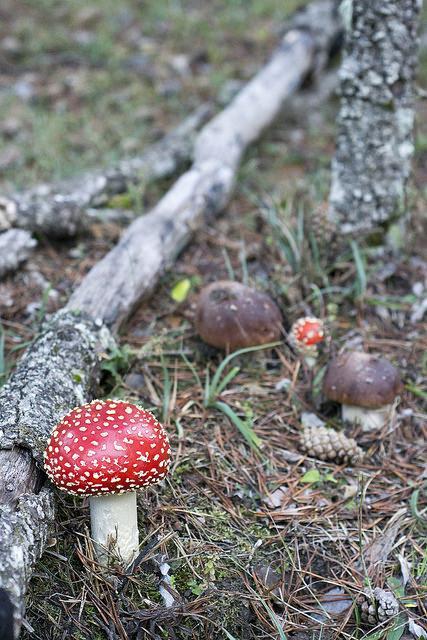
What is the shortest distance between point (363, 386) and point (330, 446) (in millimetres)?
347

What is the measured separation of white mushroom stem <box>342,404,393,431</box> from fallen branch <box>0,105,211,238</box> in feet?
7.50

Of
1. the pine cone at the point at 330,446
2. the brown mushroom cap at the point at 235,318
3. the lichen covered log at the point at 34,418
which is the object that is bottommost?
the pine cone at the point at 330,446

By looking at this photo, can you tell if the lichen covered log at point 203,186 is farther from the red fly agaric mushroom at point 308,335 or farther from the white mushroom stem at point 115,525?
the white mushroom stem at point 115,525

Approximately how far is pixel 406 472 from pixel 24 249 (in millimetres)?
2696

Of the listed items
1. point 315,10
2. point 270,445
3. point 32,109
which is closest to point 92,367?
point 270,445

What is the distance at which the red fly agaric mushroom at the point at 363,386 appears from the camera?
326 centimetres

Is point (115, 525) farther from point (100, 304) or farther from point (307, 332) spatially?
point (307, 332)

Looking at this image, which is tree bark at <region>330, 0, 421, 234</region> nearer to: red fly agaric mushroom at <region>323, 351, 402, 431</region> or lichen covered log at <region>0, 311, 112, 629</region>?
red fly agaric mushroom at <region>323, 351, 402, 431</region>

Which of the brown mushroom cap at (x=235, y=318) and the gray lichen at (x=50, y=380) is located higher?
the gray lichen at (x=50, y=380)

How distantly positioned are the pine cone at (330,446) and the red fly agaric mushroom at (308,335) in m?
0.54

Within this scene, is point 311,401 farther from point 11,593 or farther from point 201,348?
point 11,593

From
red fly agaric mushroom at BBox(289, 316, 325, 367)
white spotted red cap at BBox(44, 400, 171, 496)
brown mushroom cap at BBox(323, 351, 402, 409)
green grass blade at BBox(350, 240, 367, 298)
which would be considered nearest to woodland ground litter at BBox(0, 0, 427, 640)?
green grass blade at BBox(350, 240, 367, 298)

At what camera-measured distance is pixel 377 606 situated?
251cm

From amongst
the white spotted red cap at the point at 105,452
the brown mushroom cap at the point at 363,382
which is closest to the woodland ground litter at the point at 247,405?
the brown mushroom cap at the point at 363,382
